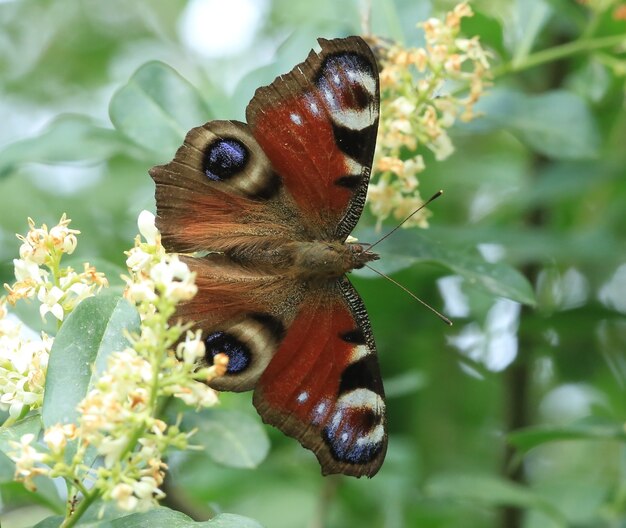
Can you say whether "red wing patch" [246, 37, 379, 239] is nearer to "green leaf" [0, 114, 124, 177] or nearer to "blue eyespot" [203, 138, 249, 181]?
"blue eyespot" [203, 138, 249, 181]

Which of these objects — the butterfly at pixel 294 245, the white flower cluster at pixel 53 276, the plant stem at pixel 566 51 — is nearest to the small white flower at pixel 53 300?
the white flower cluster at pixel 53 276

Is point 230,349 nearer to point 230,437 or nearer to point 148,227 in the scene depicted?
point 148,227

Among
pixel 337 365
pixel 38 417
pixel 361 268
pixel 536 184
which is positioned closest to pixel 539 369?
pixel 536 184

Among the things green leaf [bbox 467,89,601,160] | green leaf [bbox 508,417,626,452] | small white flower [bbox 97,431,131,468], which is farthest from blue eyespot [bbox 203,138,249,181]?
green leaf [bbox 508,417,626,452]

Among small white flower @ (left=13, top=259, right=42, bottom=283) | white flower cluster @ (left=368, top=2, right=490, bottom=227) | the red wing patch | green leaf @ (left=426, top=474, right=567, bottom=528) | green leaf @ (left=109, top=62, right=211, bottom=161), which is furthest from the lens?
green leaf @ (left=426, top=474, right=567, bottom=528)

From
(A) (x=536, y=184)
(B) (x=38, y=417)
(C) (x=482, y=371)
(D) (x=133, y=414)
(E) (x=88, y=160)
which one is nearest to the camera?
(D) (x=133, y=414)

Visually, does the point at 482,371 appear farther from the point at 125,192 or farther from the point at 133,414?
the point at 133,414

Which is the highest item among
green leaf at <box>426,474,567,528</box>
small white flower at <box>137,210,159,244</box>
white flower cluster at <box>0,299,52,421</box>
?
small white flower at <box>137,210,159,244</box>
